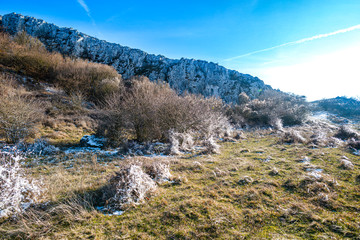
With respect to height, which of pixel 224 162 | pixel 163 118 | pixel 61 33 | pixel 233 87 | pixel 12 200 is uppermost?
pixel 61 33

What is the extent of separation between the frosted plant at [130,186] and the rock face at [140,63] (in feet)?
141

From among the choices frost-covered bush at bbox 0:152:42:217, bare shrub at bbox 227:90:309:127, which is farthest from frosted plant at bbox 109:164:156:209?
bare shrub at bbox 227:90:309:127

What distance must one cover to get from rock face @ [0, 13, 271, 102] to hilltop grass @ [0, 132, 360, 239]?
42647mm

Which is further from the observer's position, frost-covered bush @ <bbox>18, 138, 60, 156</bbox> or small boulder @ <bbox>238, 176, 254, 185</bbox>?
frost-covered bush @ <bbox>18, 138, 60, 156</bbox>

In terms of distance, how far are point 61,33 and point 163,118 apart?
61.9 m

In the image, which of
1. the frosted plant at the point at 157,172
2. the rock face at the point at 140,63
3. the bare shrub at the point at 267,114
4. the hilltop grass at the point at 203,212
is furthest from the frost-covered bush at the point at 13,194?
the rock face at the point at 140,63

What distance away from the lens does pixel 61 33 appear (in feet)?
160

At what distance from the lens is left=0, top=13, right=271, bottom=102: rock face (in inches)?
1868

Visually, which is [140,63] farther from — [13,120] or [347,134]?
[347,134]

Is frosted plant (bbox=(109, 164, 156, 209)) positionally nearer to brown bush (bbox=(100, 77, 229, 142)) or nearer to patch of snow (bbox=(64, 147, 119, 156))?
patch of snow (bbox=(64, 147, 119, 156))

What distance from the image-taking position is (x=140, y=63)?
2108 inches

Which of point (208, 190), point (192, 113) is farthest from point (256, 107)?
point (208, 190)

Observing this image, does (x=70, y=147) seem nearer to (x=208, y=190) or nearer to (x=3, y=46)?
(x=208, y=190)

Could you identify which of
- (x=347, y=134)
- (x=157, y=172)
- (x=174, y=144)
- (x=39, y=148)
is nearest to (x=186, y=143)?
(x=174, y=144)
